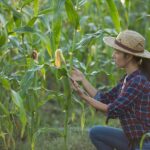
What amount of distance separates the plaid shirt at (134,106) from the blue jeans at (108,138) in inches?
5.5

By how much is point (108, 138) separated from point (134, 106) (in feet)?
1.13

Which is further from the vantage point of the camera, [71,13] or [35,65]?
[35,65]

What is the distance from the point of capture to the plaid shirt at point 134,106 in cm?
334

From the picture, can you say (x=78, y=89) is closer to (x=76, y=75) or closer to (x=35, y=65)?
(x=76, y=75)

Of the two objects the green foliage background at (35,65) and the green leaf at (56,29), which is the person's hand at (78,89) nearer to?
the green foliage background at (35,65)

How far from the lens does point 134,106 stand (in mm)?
3404

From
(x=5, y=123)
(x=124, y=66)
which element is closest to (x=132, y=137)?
(x=124, y=66)

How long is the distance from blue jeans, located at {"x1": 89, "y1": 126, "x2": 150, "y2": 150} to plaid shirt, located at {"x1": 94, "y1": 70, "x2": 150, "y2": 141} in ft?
0.46

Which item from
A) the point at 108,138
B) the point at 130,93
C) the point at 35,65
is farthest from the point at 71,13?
the point at 108,138

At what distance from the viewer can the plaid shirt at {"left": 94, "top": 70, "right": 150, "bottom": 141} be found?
3340mm

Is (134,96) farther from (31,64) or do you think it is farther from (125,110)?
(31,64)

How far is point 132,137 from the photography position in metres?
3.44

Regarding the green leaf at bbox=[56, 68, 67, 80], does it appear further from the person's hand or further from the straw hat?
the straw hat

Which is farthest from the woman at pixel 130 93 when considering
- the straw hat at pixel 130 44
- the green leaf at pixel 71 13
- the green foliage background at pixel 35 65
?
the green leaf at pixel 71 13
